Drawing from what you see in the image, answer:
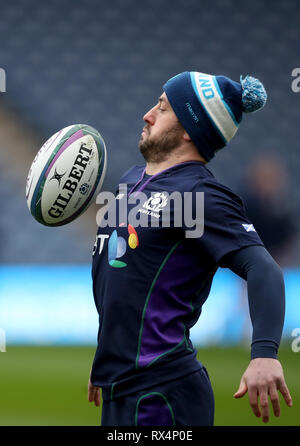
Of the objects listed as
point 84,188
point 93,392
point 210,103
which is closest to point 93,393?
point 93,392

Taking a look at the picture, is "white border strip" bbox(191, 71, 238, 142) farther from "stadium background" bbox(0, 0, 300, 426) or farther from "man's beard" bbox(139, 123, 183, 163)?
"stadium background" bbox(0, 0, 300, 426)

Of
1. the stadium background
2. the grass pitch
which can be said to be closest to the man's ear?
the grass pitch

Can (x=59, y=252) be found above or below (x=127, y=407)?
above

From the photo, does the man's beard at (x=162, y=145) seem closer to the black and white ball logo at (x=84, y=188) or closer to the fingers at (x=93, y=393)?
the black and white ball logo at (x=84, y=188)

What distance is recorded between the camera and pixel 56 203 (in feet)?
7.04

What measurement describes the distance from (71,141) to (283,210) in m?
3.88

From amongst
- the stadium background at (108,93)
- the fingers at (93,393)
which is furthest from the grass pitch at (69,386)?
the fingers at (93,393)

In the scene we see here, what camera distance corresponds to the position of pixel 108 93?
6766 mm

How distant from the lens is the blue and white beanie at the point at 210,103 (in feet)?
6.42

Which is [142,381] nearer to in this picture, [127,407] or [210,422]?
[127,407]

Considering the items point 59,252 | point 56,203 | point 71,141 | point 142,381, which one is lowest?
point 142,381

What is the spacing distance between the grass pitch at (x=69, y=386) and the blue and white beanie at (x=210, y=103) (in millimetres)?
1860

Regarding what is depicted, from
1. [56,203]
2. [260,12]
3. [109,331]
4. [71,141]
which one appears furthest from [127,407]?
[260,12]

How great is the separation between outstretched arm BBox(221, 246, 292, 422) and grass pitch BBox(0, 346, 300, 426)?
186 centimetres
